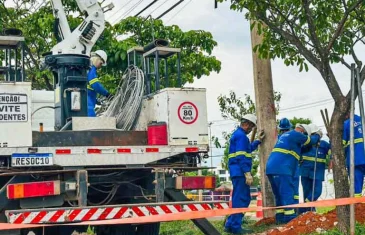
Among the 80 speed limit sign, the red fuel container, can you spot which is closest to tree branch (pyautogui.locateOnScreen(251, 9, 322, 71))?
the 80 speed limit sign

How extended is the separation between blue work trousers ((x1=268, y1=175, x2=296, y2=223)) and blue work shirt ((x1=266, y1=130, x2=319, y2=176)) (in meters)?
0.13

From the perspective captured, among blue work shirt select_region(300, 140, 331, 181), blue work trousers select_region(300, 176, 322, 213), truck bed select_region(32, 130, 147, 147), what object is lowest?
blue work trousers select_region(300, 176, 322, 213)

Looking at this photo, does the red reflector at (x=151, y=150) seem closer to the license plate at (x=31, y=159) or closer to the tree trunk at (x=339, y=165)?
the license plate at (x=31, y=159)

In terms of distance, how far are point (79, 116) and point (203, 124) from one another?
1.66m

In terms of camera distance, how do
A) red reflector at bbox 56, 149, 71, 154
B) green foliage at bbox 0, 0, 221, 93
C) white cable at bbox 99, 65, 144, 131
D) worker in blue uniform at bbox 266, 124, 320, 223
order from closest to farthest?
red reflector at bbox 56, 149, 71, 154 → white cable at bbox 99, 65, 144, 131 → worker in blue uniform at bbox 266, 124, 320, 223 → green foliage at bbox 0, 0, 221, 93

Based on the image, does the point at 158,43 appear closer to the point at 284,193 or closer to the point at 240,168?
the point at 240,168

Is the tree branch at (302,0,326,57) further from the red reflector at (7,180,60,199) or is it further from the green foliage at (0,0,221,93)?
the green foliage at (0,0,221,93)

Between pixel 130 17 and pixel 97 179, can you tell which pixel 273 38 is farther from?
pixel 130 17

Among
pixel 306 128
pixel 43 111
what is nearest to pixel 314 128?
pixel 306 128

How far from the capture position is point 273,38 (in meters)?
9.28

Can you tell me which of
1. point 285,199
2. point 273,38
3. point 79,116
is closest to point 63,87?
point 79,116

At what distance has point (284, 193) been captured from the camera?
11.3m

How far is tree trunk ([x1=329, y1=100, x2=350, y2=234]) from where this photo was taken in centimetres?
827

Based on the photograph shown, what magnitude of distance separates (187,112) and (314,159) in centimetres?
447
